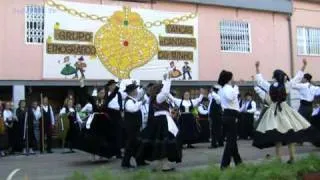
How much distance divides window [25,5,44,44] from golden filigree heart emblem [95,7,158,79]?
1951 millimetres

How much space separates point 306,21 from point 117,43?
29.9ft

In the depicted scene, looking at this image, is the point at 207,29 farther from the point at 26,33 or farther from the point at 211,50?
the point at 26,33

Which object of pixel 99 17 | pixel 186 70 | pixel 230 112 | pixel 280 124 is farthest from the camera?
pixel 186 70

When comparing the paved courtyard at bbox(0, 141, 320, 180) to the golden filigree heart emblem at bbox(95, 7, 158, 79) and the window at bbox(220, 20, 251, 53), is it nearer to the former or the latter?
the golden filigree heart emblem at bbox(95, 7, 158, 79)

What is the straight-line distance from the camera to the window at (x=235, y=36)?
72.8ft

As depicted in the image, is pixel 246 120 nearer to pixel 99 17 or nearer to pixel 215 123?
pixel 215 123

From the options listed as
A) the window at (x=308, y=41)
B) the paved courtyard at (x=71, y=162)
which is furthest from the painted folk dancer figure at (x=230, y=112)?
the window at (x=308, y=41)

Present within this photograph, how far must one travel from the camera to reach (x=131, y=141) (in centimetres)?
1166

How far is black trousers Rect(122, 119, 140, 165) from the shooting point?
1159 cm

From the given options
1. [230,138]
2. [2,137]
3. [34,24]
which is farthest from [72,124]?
[230,138]

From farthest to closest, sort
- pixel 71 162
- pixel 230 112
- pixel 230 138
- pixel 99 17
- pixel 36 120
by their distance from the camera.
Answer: pixel 99 17 → pixel 36 120 → pixel 71 162 → pixel 230 112 → pixel 230 138

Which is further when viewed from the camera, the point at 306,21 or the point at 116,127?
the point at 306,21

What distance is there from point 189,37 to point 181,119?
5719mm

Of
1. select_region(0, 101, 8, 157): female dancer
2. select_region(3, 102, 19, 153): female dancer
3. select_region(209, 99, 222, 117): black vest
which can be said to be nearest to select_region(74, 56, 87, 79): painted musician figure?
select_region(3, 102, 19, 153): female dancer
